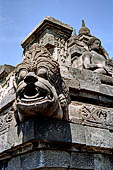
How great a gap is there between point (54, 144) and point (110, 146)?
3.62 ft

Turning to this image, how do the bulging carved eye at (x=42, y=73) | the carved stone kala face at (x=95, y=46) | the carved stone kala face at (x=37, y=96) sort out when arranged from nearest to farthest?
the carved stone kala face at (x=37, y=96), the bulging carved eye at (x=42, y=73), the carved stone kala face at (x=95, y=46)

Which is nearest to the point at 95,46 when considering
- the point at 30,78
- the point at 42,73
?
the point at 42,73

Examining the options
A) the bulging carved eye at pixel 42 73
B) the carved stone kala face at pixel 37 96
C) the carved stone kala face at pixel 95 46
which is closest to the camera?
the carved stone kala face at pixel 37 96

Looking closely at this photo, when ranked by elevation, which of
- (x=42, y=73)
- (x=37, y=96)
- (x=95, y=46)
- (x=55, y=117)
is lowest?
(x=55, y=117)

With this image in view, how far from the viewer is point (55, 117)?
10.1ft

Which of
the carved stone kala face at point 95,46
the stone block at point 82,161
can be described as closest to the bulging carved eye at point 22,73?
the stone block at point 82,161

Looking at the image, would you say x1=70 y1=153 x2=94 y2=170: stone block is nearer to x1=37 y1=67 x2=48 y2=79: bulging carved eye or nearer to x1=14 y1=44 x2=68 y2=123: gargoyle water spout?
x1=14 y1=44 x2=68 y2=123: gargoyle water spout

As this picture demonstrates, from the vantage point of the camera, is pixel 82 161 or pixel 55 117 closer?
pixel 55 117

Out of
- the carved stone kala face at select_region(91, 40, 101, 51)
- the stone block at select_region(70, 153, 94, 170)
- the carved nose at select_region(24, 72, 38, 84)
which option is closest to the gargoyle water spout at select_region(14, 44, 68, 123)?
the carved nose at select_region(24, 72, 38, 84)

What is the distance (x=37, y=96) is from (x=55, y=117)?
484 millimetres

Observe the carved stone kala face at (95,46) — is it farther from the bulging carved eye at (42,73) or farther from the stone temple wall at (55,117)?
the bulging carved eye at (42,73)

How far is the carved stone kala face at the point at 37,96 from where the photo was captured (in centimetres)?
279

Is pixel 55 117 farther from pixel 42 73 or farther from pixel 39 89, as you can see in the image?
pixel 42 73

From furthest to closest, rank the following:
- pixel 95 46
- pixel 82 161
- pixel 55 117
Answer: pixel 95 46 → pixel 82 161 → pixel 55 117
